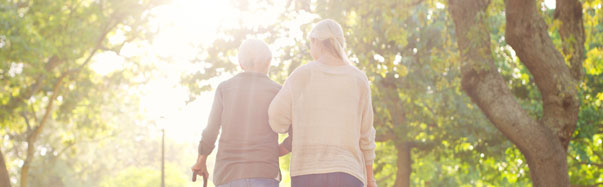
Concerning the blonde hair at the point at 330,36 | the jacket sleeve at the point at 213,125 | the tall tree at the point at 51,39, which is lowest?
the jacket sleeve at the point at 213,125

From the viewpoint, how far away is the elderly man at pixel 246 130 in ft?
13.2

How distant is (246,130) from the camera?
408 cm

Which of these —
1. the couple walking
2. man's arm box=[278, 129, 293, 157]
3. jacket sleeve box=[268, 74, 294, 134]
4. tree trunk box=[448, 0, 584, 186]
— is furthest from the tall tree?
jacket sleeve box=[268, 74, 294, 134]

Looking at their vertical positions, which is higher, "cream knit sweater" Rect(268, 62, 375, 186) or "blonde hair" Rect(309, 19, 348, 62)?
"blonde hair" Rect(309, 19, 348, 62)

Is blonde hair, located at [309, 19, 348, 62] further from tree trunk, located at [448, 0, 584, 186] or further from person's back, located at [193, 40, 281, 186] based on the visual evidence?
tree trunk, located at [448, 0, 584, 186]

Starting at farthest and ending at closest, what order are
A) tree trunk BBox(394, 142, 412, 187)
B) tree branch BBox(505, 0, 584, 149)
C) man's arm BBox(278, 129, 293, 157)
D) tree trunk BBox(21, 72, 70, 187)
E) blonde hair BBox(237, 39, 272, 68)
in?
tree trunk BBox(394, 142, 412, 187)
tree trunk BBox(21, 72, 70, 187)
tree branch BBox(505, 0, 584, 149)
blonde hair BBox(237, 39, 272, 68)
man's arm BBox(278, 129, 293, 157)

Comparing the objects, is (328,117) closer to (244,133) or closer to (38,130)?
(244,133)

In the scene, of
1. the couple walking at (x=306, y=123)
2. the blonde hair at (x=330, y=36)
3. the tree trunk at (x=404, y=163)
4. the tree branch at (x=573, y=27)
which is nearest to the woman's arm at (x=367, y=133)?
the couple walking at (x=306, y=123)

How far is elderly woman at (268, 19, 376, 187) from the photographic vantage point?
349 cm

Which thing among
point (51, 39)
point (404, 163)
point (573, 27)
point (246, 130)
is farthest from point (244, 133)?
point (404, 163)

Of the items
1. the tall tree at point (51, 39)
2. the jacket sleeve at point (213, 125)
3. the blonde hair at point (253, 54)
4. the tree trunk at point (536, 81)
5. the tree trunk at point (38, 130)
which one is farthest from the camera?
the tree trunk at point (38, 130)

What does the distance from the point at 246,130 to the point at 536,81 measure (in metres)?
6.28

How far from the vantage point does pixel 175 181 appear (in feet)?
242

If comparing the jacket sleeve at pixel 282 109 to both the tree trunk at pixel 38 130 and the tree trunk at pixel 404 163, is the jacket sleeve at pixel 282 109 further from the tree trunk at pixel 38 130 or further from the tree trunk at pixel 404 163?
the tree trunk at pixel 38 130
